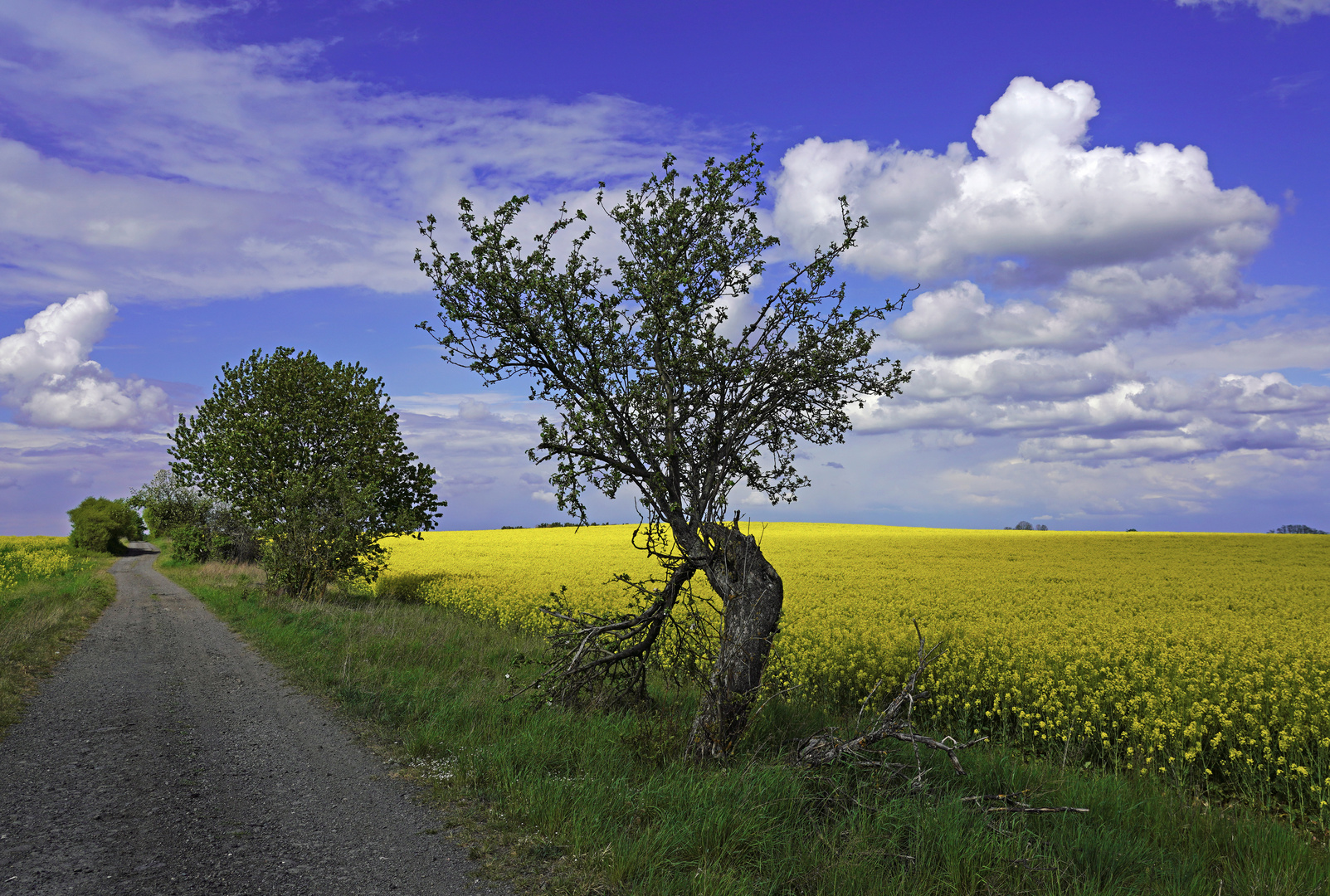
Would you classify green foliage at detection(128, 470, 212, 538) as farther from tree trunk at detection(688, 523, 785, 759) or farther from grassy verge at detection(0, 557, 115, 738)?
tree trunk at detection(688, 523, 785, 759)

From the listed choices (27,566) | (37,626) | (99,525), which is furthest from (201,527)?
(37,626)

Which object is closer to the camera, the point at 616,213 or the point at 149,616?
the point at 616,213

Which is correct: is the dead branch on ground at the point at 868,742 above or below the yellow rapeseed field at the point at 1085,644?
above

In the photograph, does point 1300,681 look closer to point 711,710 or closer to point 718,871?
point 711,710

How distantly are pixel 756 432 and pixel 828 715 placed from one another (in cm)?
425

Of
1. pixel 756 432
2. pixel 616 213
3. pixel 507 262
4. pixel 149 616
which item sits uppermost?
pixel 616 213

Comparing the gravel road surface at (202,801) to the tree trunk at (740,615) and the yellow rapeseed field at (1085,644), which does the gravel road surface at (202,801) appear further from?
the yellow rapeseed field at (1085,644)

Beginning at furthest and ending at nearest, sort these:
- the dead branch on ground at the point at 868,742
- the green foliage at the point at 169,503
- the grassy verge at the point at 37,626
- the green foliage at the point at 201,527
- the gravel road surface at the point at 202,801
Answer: the green foliage at the point at 169,503 < the green foliage at the point at 201,527 < the grassy verge at the point at 37,626 < the dead branch on ground at the point at 868,742 < the gravel road surface at the point at 202,801

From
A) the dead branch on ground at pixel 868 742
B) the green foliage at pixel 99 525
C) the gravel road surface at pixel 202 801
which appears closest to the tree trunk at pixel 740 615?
the dead branch on ground at pixel 868 742

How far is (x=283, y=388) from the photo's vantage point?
23.8m

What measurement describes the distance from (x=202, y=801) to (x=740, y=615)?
5.35 m

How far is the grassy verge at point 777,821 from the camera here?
181 inches

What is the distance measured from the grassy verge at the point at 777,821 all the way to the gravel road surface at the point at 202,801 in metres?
0.50

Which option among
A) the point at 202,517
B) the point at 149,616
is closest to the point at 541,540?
the point at 202,517
